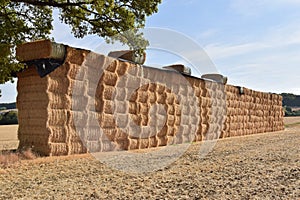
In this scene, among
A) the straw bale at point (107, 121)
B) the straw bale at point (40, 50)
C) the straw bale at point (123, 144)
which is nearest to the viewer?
the straw bale at point (40, 50)

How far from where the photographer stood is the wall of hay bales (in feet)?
31.8

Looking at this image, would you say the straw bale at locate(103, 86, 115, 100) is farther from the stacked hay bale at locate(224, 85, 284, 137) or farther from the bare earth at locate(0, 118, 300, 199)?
the stacked hay bale at locate(224, 85, 284, 137)

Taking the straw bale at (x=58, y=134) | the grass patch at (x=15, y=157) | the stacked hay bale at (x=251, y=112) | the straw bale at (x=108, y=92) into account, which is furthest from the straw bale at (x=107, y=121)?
the stacked hay bale at (x=251, y=112)

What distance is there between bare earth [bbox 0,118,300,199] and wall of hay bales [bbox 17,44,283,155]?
5.53 ft

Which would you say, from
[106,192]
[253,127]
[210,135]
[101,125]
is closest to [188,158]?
[101,125]

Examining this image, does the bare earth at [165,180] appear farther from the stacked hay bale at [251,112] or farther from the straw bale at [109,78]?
the stacked hay bale at [251,112]

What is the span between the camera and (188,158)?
895 cm

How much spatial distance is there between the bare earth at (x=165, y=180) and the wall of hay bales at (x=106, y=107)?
1.69m

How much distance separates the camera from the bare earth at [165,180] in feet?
16.3

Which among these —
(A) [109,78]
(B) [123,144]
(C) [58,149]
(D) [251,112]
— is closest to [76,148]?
(C) [58,149]

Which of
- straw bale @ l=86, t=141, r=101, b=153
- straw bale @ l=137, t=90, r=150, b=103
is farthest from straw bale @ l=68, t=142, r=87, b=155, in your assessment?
straw bale @ l=137, t=90, r=150, b=103

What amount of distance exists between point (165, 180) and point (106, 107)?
575 centimetres

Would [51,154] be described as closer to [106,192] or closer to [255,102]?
[106,192]

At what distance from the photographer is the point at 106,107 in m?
11.3
